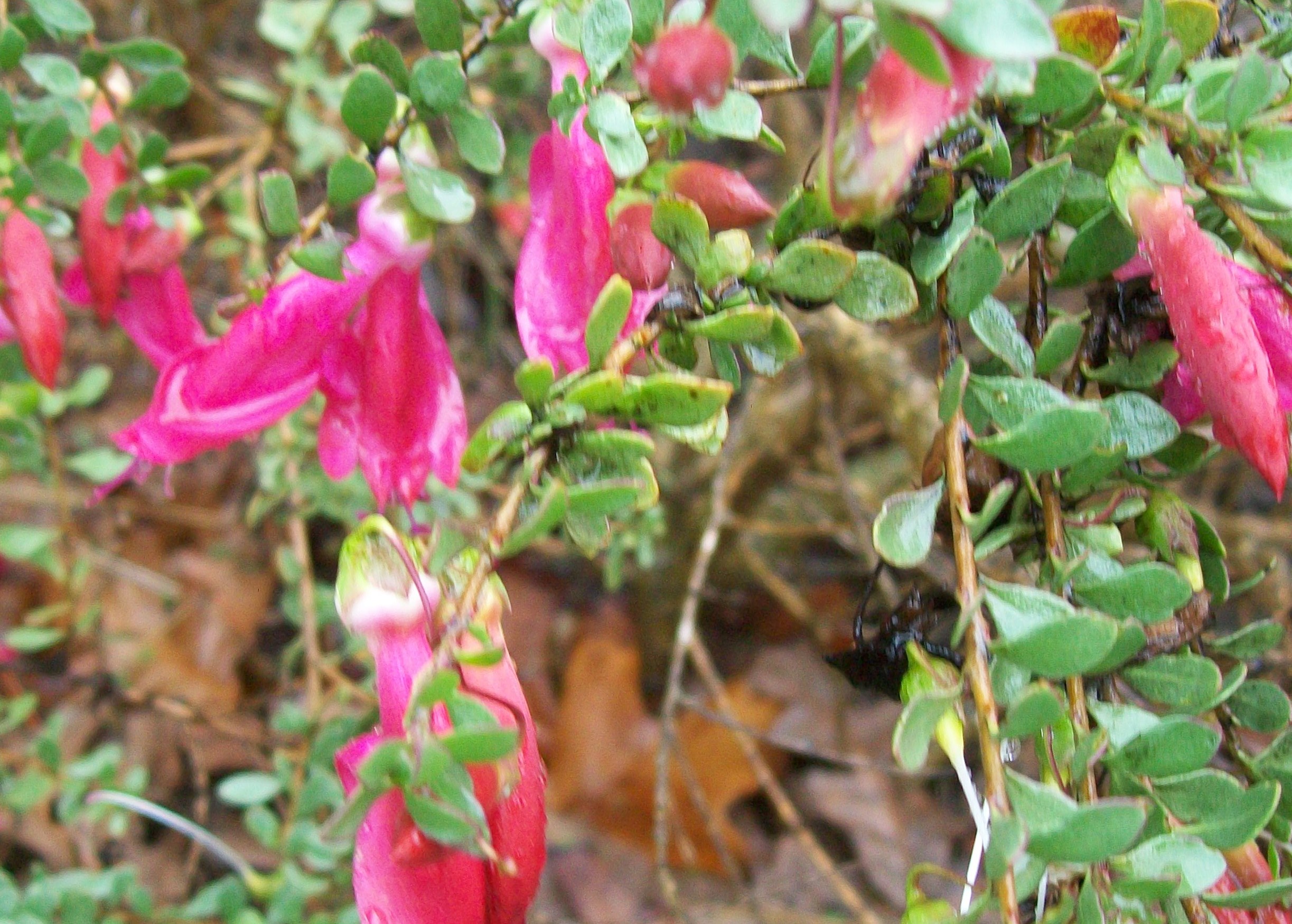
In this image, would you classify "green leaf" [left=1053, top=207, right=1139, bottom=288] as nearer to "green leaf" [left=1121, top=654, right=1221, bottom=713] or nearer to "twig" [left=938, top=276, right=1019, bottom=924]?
"twig" [left=938, top=276, right=1019, bottom=924]

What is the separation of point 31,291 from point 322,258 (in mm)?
255

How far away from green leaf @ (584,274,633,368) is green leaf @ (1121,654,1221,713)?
0.24 m

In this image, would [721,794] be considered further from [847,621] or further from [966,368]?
[966,368]

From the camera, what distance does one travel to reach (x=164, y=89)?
23.1 inches

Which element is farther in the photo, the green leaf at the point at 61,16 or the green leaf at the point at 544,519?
the green leaf at the point at 61,16

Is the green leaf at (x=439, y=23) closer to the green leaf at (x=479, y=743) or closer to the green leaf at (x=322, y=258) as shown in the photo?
the green leaf at (x=322, y=258)

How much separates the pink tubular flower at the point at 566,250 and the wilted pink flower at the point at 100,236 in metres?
0.31

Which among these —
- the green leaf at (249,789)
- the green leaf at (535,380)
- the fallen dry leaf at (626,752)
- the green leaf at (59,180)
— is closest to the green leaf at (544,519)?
the green leaf at (535,380)

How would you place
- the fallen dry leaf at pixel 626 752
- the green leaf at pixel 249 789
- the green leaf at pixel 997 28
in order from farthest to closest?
the fallen dry leaf at pixel 626 752
the green leaf at pixel 249 789
the green leaf at pixel 997 28

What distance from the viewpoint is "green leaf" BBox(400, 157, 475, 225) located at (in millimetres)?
428

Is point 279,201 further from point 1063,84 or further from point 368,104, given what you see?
point 1063,84

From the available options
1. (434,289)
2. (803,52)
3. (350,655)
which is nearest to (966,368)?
(350,655)

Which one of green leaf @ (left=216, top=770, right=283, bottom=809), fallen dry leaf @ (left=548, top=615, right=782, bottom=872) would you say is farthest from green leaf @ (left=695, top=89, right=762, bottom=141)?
fallen dry leaf @ (left=548, top=615, right=782, bottom=872)

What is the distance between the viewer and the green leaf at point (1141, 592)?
357 millimetres
